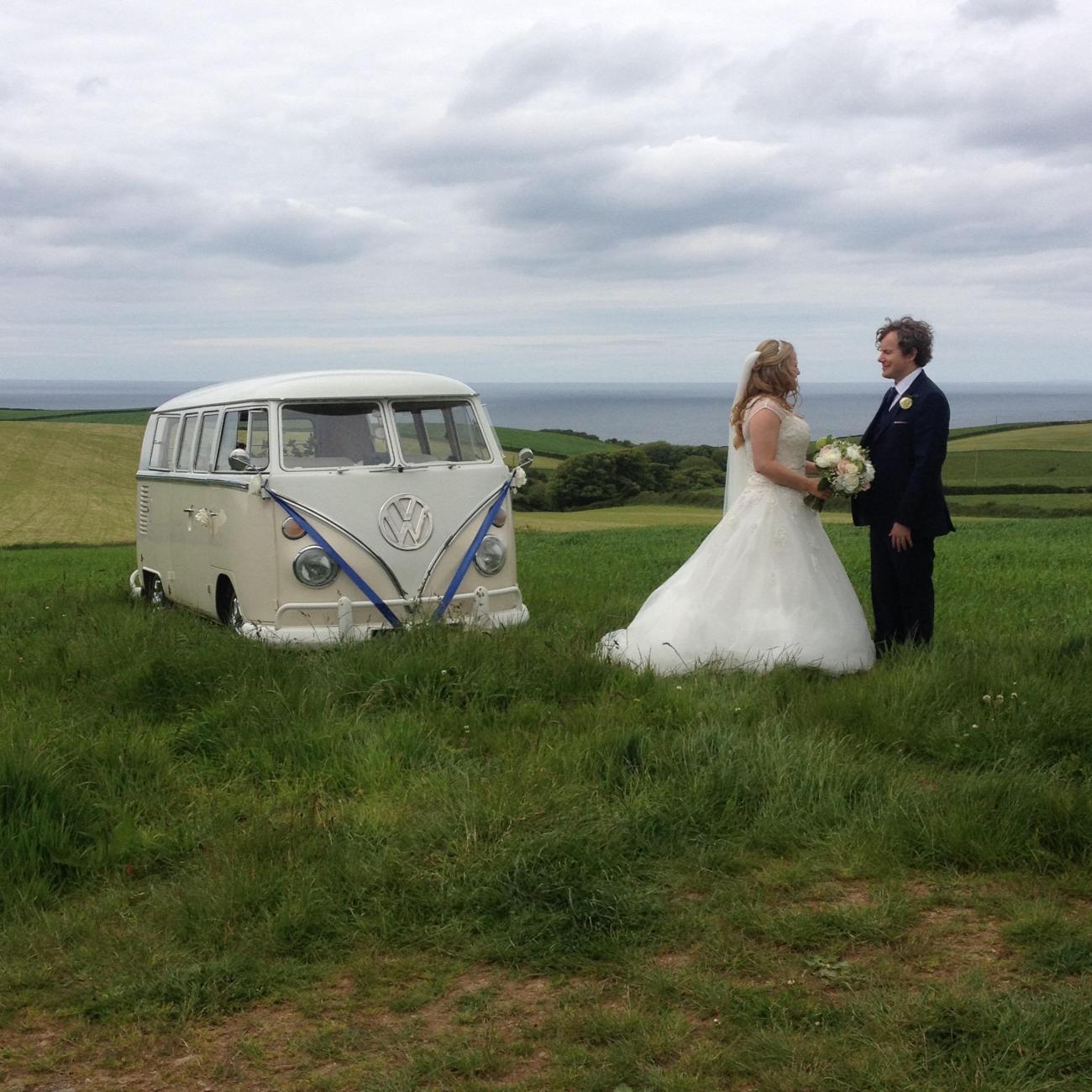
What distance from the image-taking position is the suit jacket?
7.98m

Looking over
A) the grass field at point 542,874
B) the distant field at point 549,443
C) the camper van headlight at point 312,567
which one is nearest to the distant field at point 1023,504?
the distant field at point 549,443

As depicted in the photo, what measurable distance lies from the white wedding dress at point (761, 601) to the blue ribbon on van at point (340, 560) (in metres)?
1.80

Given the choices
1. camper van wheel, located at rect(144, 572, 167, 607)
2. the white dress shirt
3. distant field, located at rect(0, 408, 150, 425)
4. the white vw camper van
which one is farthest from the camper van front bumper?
distant field, located at rect(0, 408, 150, 425)

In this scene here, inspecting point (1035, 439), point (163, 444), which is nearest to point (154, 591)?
point (163, 444)

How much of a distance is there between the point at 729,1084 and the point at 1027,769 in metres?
2.92

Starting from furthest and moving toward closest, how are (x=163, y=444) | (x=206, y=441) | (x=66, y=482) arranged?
(x=66, y=482), (x=163, y=444), (x=206, y=441)

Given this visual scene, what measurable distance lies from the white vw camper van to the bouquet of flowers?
2657 mm

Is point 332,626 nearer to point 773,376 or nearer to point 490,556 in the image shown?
point 490,556

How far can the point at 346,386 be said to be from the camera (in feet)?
33.3

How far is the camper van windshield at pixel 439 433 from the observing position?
10.2m

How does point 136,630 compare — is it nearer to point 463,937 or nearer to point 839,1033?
point 463,937

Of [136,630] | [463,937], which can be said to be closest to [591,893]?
[463,937]

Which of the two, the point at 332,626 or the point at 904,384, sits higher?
the point at 904,384

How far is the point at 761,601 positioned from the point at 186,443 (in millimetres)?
5923
